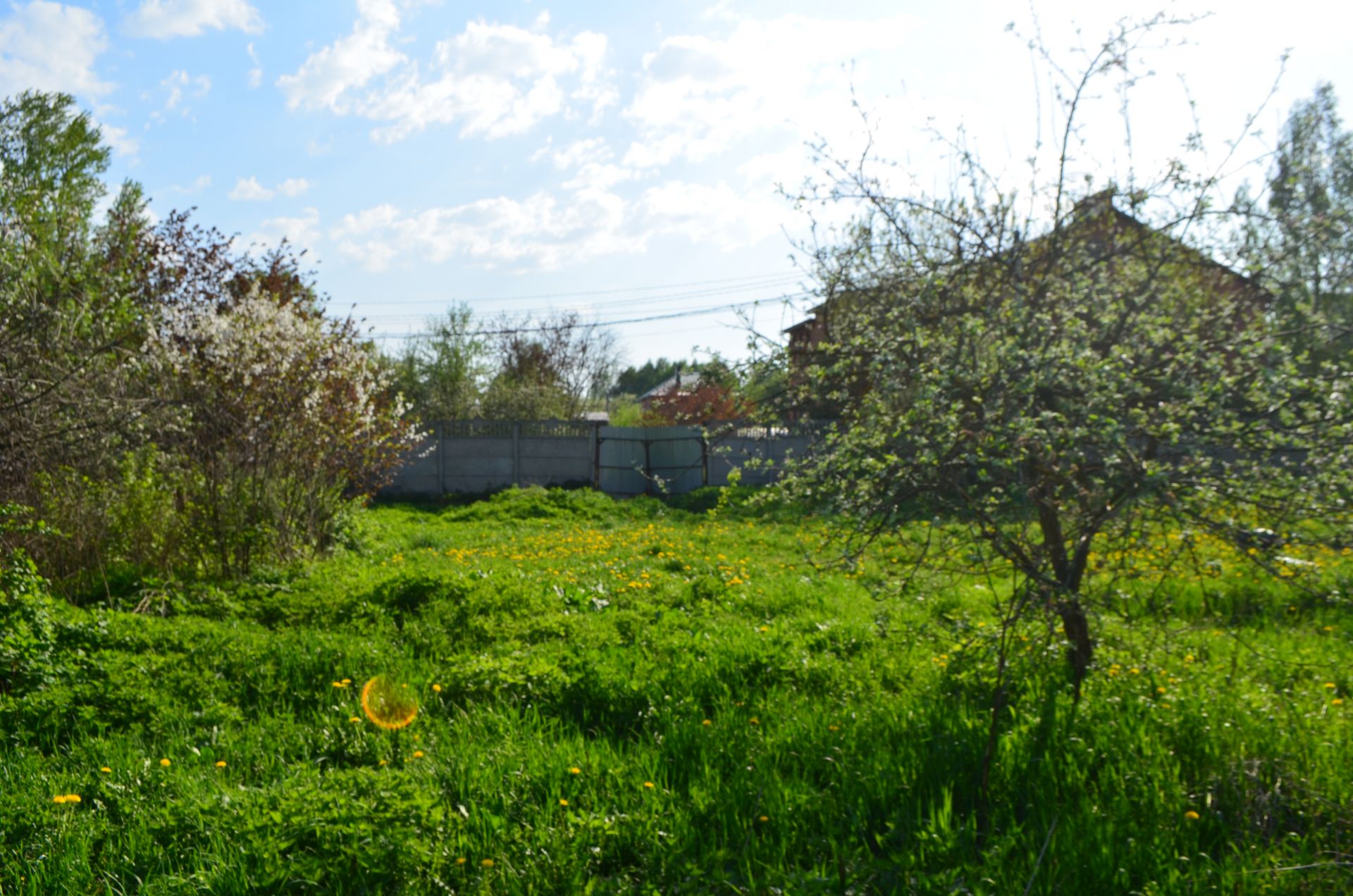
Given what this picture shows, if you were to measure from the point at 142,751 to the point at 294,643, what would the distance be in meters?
1.42

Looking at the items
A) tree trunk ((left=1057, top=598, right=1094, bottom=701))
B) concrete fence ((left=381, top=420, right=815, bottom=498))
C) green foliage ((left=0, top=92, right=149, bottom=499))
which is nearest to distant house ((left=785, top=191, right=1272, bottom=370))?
tree trunk ((left=1057, top=598, right=1094, bottom=701))

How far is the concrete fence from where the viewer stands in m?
19.2

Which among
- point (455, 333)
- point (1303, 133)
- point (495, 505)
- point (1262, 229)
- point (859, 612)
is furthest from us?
point (455, 333)

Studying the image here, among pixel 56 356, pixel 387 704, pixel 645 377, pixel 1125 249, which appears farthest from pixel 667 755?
pixel 645 377

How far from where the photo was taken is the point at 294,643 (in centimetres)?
534

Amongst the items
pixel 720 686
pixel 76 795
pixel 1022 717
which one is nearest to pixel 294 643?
pixel 76 795

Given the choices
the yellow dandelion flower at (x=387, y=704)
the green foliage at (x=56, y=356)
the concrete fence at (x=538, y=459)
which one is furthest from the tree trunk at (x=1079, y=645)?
the concrete fence at (x=538, y=459)

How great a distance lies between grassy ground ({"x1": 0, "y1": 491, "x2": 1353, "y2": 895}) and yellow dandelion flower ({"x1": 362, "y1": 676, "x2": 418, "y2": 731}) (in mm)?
85

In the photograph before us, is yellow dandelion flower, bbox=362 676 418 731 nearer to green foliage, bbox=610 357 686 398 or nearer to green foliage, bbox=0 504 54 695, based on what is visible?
green foliage, bbox=0 504 54 695

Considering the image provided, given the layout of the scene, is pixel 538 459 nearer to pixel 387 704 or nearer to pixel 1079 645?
pixel 387 704

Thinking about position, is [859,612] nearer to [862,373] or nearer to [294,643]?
[862,373]

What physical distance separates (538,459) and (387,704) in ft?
49.8

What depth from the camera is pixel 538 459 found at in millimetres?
19547

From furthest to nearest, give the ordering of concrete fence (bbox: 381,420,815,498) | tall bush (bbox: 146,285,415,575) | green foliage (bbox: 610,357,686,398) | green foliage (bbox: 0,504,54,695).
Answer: green foliage (bbox: 610,357,686,398) → concrete fence (bbox: 381,420,815,498) → tall bush (bbox: 146,285,415,575) → green foliage (bbox: 0,504,54,695)
